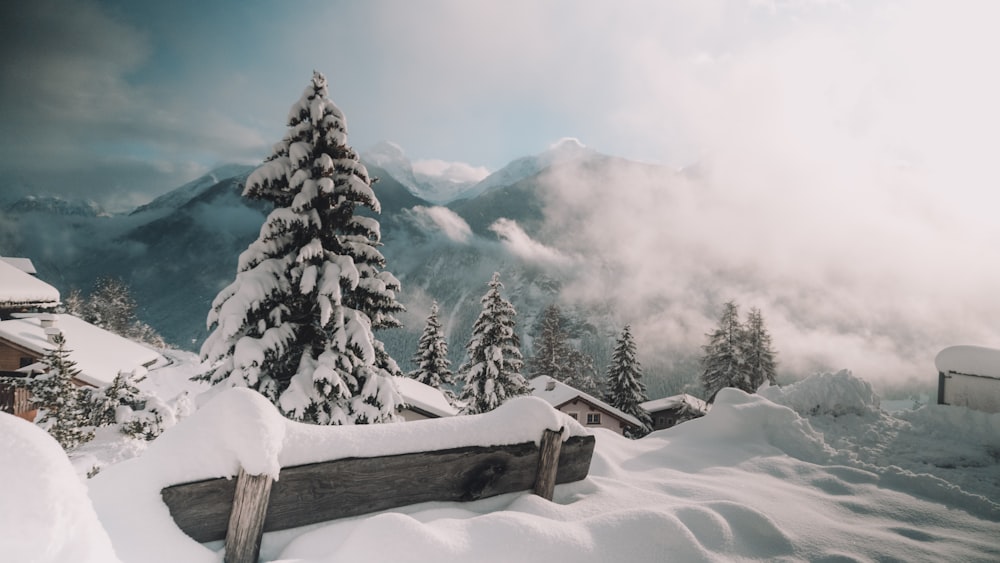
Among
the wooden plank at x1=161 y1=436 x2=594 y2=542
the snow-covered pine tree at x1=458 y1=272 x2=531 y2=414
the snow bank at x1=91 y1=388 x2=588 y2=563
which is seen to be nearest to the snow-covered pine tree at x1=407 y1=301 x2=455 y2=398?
the snow-covered pine tree at x1=458 y1=272 x2=531 y2=414

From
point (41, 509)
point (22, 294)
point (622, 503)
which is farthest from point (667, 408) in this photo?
point (22, 294)

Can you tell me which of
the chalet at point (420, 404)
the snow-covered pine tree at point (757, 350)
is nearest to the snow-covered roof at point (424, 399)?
the chalet at point (420, 404)

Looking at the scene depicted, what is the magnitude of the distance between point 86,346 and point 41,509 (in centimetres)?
2767

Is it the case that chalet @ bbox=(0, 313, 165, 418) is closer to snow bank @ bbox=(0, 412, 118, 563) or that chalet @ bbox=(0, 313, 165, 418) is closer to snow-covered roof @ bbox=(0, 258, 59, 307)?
snow-covered roof @ bbox=(0, 258, 59, 307)

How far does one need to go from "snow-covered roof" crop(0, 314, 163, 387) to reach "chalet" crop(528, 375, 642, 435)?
Result: 2436 centimetres

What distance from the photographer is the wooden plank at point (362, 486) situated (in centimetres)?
Result: 219

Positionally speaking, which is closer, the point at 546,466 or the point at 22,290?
the point at 546,466

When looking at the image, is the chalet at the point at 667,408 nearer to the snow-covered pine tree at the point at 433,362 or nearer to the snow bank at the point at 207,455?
the snow-covered pine tree at the point at 433,362

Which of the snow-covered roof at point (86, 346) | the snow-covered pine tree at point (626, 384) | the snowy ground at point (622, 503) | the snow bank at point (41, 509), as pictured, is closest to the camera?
the snow bank at point (41, 509)

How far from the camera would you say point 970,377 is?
735 cm

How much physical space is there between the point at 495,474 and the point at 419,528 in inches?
37.2

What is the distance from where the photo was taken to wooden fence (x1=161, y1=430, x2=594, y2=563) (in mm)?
2191

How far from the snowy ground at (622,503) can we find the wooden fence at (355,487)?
8 centimetres

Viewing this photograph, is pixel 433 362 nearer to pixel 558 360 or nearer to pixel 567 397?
pixel 567 397
